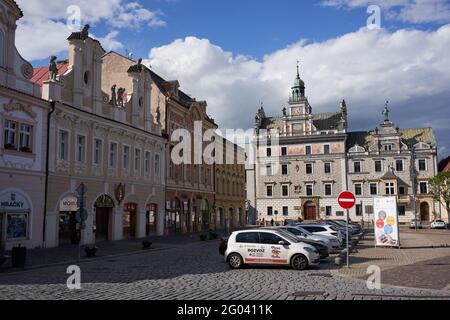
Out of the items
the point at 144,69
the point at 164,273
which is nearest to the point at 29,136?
the point at 164,273

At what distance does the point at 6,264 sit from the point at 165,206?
24252 mm

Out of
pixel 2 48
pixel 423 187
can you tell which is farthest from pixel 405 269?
pixel 423 187

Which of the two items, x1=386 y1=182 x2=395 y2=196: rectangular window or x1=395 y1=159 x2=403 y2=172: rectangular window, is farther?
x1=395 y1=159 x2=403 y2=172: rectangular window

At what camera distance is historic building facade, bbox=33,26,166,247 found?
29.5m

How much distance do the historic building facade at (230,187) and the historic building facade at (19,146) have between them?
32145mm

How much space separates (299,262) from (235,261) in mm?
2473

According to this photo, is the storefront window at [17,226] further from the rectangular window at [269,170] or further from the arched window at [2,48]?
the rectangular window at [269,170]

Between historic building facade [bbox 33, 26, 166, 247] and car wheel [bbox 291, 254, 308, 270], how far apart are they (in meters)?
11.5

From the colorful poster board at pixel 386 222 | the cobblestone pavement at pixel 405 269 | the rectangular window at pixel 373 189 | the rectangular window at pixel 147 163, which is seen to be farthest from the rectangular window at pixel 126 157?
the rectangular window at pixel 373 189

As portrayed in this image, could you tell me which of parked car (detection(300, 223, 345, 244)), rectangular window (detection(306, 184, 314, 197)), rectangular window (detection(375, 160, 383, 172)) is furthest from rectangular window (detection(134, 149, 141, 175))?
rectangular window (detection(375, 160, 383, 172))

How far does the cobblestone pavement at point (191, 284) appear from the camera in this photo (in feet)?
39.8

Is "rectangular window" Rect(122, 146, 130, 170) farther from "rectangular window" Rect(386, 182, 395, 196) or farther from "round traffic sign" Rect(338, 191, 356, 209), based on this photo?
"rectangular window" Rect(386, 182, 395, 196)
